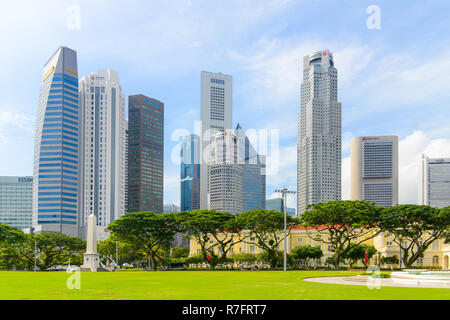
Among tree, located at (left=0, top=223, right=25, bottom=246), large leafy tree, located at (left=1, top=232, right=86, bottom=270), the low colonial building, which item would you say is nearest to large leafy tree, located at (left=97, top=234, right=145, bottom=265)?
large leafy tree, located at (left=1, top=232, right=86, bottom=270)

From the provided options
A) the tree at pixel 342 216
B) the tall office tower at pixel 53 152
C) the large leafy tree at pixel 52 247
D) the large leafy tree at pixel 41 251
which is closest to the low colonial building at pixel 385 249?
the tree at pixel 342 216

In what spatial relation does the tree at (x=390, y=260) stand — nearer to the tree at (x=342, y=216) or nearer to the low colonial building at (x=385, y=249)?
the low colonial building at (x=385, y=249)

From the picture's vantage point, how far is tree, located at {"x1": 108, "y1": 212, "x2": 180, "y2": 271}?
3393 inches

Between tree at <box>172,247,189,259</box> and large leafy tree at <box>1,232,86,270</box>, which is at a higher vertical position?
large leafy tree at <box>1,232,86,270</box>

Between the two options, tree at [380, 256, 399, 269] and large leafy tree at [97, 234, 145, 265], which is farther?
large leafy tree at [97, 234, 145, 265]

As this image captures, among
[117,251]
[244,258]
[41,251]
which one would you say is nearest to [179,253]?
[117,251]

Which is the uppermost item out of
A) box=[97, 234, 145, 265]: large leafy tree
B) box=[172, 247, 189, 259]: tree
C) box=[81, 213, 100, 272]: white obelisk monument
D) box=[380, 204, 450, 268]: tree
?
box=[380, 204, 450, 268]: tree

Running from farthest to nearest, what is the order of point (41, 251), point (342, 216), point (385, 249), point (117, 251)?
point (117, 251)
point (41, 251)
point (385, 249)
point (342, 216)

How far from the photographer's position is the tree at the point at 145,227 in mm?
86188

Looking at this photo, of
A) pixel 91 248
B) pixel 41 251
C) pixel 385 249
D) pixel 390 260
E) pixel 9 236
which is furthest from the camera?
pixel 41 251

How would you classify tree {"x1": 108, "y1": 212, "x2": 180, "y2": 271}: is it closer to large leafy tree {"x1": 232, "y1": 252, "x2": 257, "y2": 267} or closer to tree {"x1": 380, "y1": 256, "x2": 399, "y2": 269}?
large leafy tree {"x1": 232, "y1": 252, "x2": 257, "y2": 267}

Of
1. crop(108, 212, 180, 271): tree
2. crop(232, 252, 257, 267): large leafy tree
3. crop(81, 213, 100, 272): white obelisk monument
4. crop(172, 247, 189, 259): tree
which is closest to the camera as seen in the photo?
crop(81, 213, 100, 272): white obelisk monument

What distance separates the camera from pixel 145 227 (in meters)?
86.4

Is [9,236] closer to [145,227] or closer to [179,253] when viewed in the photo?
[145,227]
